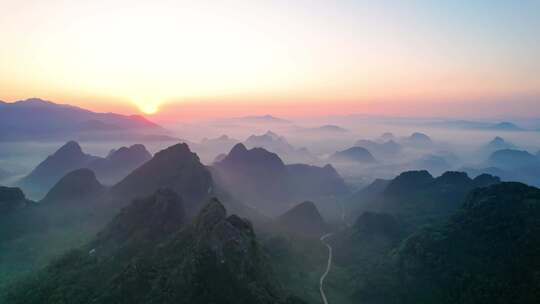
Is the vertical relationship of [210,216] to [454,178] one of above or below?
above

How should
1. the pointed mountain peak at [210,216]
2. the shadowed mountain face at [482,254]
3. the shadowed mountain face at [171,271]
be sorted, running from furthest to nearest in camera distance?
the pointed mountain peak at [210,216] < the shadowed mountain face at [482,254] < the shadowed mountain face at [171,271]

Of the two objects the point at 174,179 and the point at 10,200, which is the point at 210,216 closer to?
the point at 174,179

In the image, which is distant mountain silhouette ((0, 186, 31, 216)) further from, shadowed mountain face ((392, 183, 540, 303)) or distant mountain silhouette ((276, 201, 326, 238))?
shadowed mountain face ((392, 183, 540, 303))

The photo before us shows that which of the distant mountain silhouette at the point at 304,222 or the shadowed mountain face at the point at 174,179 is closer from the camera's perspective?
the shadowed mountain face at the point at 174,179

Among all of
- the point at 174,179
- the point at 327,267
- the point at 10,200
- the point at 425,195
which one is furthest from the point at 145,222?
the point at 425,195

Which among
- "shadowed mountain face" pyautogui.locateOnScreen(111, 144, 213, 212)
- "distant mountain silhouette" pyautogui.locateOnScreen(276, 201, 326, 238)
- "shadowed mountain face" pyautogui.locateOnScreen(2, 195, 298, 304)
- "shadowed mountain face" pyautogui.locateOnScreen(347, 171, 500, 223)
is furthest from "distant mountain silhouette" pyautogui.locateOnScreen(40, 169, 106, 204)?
"shadowed mountain face" pyautogui.locateOnScreen(347, 171, 500, 223)

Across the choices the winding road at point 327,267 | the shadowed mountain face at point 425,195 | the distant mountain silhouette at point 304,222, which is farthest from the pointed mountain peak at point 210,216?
the shadowed mountain face at point 425,195

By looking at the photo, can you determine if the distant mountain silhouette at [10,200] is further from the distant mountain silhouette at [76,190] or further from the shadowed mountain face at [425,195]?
the shadowed mountain face at [425,195]
